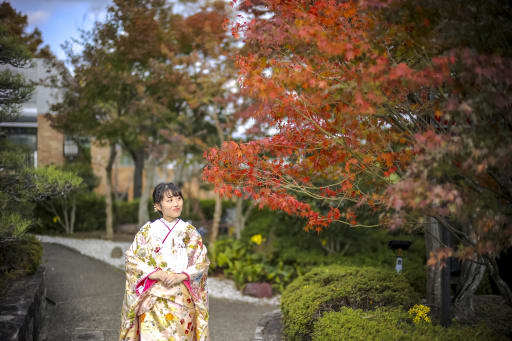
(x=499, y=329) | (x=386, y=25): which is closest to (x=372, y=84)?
(x=386, y=25)

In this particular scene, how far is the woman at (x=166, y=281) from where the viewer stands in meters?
3.28

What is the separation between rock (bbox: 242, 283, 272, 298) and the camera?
744 cm

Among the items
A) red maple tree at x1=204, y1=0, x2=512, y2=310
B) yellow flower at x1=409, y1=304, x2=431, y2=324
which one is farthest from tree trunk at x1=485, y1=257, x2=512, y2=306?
yellow flower at x1=409, y1=304, x2=431, y2=324

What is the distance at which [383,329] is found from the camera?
136 inches

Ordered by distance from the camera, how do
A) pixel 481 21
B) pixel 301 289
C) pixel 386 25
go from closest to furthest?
1. pixel 481 21
2. pixel 386 25
3. pixel 301 289

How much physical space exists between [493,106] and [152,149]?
10.1 meters

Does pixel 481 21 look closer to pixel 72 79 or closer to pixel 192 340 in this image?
pixel 192 340

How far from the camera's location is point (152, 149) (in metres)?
11.6

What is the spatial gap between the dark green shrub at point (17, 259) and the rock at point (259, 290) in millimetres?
3377

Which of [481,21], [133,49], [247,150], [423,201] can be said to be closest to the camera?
[423,201]

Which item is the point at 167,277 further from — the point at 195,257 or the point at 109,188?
the point at 109,188

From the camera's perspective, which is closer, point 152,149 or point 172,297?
point 172,297

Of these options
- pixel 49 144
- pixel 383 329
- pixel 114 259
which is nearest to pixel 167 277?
pixel 383 329

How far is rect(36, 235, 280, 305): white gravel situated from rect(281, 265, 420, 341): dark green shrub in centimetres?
264
